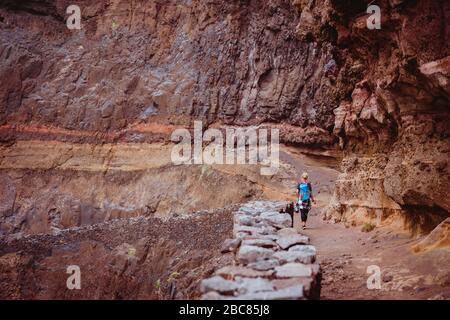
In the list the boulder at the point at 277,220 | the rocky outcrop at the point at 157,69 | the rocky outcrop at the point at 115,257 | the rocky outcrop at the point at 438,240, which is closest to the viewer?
the rocky outcrop at the point at 438,240

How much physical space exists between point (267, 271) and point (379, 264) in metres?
3.85

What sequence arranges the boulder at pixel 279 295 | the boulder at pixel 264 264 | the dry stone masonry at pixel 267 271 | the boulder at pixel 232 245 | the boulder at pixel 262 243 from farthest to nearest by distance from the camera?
the boulder at pixel 232 245
the boulder at pixel 262 243
the boulder at pixel 264 264
the dry stone masonry at pixel 267 271
the boulder at pixel 279 295

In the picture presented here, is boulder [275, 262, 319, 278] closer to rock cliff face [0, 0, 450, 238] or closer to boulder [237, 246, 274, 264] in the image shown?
boulder [237, 246, 274, 264]

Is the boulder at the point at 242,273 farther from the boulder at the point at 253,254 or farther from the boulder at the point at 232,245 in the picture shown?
the boulder at the point at 232,245

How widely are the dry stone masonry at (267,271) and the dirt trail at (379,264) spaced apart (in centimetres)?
125

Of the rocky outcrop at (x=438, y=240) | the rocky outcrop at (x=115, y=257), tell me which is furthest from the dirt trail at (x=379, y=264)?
the rocky outcrop at (x=115, y=257)

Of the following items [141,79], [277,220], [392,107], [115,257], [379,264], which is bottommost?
[115,257]

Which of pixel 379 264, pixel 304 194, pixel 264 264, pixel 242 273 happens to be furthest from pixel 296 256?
pixel 304 194

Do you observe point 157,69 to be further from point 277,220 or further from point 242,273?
point 242,273

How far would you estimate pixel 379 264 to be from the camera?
8547mm

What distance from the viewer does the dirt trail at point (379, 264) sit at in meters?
6.96

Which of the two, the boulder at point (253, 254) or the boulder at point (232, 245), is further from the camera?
the boulder at point (232, 245)

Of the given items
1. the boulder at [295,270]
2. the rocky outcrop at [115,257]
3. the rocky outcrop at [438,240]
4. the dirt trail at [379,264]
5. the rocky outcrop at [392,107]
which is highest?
the rocky outcrop at [392,107]
